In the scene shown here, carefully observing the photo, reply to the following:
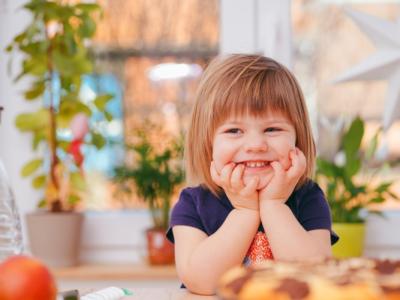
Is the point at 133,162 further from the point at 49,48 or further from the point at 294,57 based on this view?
the point at 294,57

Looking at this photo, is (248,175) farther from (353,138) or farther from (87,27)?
(87,27)

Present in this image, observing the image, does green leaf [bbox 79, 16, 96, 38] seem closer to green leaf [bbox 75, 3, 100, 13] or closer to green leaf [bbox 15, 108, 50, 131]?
green leaf [bbox 75, 3, 100, 13]

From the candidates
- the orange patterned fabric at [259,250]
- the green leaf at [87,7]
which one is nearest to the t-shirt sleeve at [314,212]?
the orange patterned fabric at [259,250]

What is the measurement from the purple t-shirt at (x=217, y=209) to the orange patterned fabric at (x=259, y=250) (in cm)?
5

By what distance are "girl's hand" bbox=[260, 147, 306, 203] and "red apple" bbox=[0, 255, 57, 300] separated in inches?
17.9

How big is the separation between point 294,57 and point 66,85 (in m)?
0.79

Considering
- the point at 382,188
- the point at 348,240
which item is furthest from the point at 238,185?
the point at 382,188

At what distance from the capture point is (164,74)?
233 centimetres

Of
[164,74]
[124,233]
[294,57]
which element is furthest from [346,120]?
[124,233]

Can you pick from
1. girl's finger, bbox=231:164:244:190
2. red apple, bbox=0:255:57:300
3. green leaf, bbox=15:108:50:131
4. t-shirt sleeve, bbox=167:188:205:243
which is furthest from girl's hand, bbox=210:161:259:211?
green leaf, bbox=15:108:50:131

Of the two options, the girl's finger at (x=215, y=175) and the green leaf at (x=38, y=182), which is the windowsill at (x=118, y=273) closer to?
the green leaf at (x=38, y=182)

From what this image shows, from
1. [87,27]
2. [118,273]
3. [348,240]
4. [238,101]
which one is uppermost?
[87,27]

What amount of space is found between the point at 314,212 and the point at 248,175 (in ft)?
0.61

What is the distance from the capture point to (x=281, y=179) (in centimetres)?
107
